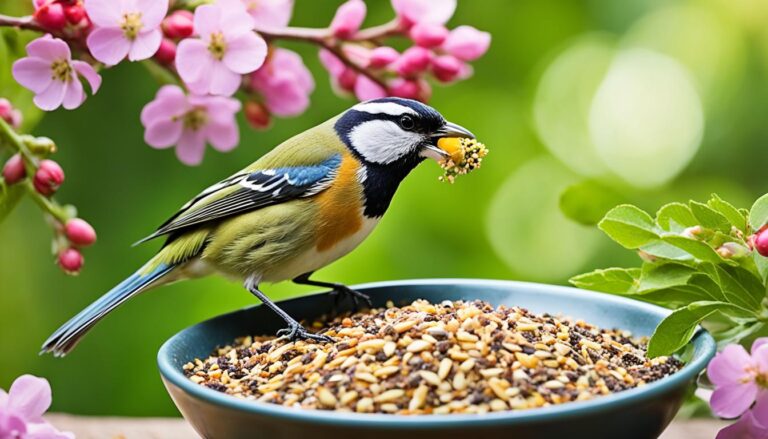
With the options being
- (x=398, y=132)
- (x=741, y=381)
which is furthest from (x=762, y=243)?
(x=398, y=132)

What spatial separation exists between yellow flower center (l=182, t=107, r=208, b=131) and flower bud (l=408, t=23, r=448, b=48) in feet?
1.59

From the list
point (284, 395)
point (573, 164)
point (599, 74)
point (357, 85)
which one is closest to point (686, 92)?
point (599, 74)

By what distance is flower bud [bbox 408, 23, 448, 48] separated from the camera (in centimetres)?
199

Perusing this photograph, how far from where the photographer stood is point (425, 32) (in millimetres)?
1994

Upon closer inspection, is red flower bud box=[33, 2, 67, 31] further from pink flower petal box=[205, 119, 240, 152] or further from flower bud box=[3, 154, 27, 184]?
pink flower petal box=[205, 119, 240, 152]

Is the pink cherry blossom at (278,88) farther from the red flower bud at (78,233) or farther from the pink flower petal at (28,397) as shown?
the pink flower petal at (28,397)

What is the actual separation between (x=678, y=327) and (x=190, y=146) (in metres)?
1.08

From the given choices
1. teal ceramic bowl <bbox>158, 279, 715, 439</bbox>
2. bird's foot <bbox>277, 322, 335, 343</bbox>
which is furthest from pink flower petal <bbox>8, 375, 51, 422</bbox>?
bird's foot <bbox>277, 322, 335, 343</bbox>

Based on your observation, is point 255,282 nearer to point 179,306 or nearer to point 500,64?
point 179,306

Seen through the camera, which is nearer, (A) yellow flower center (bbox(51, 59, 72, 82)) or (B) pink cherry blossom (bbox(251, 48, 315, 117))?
(A) yellow flower center (bbox(51, 59, 72, 82))

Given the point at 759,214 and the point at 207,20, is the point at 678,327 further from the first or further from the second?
the point at 207,20

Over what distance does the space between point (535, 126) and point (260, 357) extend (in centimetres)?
196

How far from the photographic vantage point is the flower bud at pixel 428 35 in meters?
1.99

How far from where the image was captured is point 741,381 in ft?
5.19
